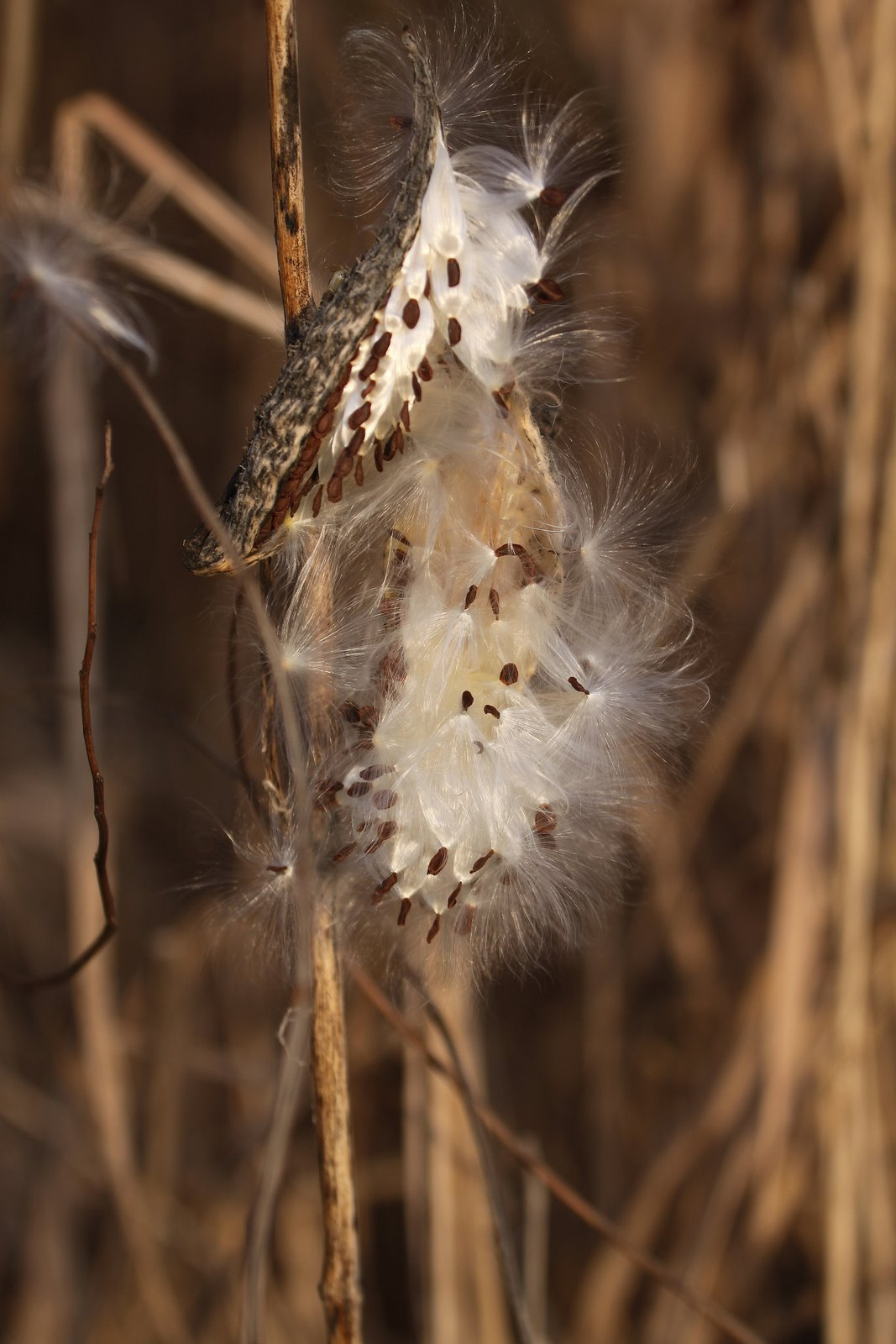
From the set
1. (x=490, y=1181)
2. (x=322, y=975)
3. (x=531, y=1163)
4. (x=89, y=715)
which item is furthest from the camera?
(x=531, y=1163)

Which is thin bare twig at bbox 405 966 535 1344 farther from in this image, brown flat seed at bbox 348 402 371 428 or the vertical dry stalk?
brown flat seed at bbox 348 402 371 428

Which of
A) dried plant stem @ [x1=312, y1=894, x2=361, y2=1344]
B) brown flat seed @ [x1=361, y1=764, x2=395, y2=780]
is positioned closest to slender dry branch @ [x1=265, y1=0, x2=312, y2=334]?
brown flat seed @ [x1=361, y1=764, x2=395, y2=780]

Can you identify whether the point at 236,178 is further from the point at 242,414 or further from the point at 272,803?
the point at 272,803

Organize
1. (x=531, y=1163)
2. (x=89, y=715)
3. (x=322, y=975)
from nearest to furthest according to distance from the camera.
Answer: (x=89, y=715)
(x=322, y=975)
(x=531, y=1163)

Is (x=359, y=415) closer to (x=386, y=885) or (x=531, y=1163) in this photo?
(x=386, y=885)

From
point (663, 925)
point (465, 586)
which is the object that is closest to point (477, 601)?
point (465, 586)

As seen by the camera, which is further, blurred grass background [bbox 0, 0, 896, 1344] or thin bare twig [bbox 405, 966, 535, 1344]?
blurred grass background [bbox 0, 0, 896, 1344]

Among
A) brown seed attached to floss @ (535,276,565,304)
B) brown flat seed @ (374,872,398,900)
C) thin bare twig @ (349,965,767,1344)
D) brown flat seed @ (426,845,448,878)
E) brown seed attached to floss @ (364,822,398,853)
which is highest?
brown seed attached to floss @ (535,276,565,304)

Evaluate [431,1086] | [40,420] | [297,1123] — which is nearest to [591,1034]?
[431,1086]
